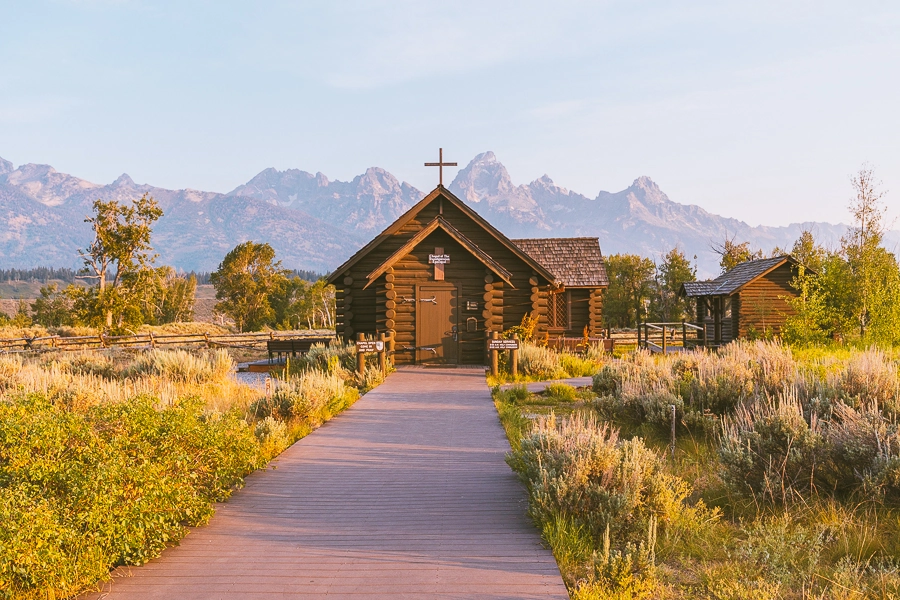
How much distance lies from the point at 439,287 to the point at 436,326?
121cm

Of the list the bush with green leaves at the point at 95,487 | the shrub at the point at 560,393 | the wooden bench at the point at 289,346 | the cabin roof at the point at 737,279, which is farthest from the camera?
the cabin roof at the point at 737,279

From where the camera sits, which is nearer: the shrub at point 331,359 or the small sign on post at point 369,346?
the small sign on post at point 369,346

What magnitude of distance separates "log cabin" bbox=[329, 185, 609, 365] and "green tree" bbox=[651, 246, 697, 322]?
29.9m

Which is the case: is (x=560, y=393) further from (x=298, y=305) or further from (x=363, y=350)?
(x=298, y=305)

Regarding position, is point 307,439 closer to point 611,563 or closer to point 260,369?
point 611,563

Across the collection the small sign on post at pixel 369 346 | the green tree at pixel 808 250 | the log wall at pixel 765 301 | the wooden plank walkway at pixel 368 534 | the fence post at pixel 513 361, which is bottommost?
the wooden plank walkway at pixel 368 534

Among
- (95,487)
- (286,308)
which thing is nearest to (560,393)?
(95,487)

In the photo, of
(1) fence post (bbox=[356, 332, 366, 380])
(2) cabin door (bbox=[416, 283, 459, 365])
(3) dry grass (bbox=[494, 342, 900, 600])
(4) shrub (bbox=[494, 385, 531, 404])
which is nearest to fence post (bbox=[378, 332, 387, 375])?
(1) fence post (bbox=[356, 332, 366, 380])

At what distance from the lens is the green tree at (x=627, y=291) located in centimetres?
5094

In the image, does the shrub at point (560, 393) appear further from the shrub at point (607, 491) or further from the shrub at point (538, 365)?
the shrub at point (607, 491)

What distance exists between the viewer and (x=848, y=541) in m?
5.62

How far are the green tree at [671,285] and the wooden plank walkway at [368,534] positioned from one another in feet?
144

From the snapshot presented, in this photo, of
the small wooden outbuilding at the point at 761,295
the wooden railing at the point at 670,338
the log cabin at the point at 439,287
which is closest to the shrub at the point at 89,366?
the log cabin at the point at 439,287

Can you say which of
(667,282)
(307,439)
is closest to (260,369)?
(307,439)
